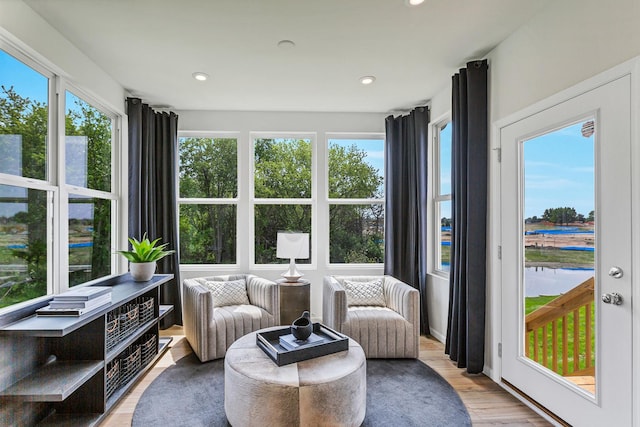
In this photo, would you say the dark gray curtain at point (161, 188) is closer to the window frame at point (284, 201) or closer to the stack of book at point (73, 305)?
the window frame at point (284, 201)

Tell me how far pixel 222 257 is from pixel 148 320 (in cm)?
136

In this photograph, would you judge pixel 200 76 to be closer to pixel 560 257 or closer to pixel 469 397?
pixel 560 257

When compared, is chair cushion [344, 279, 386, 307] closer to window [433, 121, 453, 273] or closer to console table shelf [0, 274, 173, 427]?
window [433, 121, 453, 273]

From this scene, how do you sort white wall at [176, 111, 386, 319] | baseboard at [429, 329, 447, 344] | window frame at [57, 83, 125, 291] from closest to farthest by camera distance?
window frame at [57, 83, 125, 291], baseboard at [429, 329, 447, 344], white wall at [176, 111, 386, 319]

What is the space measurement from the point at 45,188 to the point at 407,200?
3.44m

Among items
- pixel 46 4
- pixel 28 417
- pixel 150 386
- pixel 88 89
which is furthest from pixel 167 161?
pixel 28 417

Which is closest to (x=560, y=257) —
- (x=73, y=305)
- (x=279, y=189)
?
(x=73, y=305)

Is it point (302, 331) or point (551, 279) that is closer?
point (551, 279)

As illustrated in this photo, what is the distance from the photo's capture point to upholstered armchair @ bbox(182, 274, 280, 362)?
120 inches

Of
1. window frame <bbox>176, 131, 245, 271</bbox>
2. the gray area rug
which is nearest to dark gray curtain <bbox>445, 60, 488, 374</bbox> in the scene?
the gray area rug

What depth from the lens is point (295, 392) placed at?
189 centimetres

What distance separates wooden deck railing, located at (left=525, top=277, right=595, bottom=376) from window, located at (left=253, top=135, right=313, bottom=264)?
2629 mm

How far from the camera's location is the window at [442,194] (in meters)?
3.77

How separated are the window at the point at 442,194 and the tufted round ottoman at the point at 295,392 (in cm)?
204
